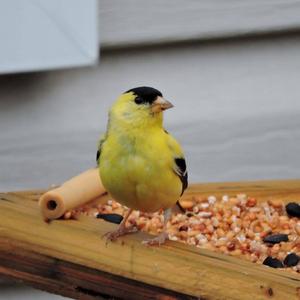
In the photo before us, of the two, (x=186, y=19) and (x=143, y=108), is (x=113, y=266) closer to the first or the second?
(x=143, y=108)

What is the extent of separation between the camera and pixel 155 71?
11.1ft

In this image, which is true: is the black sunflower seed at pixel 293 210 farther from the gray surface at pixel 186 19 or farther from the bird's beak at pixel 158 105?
the gray surface at pixel 186 19

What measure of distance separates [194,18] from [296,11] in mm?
312

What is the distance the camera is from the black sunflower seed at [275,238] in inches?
103

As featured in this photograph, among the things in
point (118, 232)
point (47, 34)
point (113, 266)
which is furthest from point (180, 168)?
point (47, 34)

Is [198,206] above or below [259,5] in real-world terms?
below

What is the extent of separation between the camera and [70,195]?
2.62 m

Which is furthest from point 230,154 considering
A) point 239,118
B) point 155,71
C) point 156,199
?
point 156,199

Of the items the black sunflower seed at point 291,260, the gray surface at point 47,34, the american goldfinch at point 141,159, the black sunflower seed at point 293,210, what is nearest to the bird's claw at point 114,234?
the american goldfinch at point 141,159

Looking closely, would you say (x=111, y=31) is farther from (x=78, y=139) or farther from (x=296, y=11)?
(x=296, y=11)

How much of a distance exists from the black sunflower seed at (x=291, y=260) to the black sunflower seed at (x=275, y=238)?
112 mm

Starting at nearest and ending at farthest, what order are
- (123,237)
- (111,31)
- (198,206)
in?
(123,237) → (198,206) → (111,31)

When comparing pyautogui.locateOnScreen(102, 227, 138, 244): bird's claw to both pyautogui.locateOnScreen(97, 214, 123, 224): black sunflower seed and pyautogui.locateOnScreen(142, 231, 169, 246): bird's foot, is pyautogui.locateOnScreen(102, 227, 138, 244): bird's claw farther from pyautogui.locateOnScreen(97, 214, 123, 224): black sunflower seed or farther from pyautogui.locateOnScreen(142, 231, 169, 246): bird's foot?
pyautogui.locateOnScreen(97, 214, 123, 224): black sunflower seed

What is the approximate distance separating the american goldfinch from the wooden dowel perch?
0.11m
